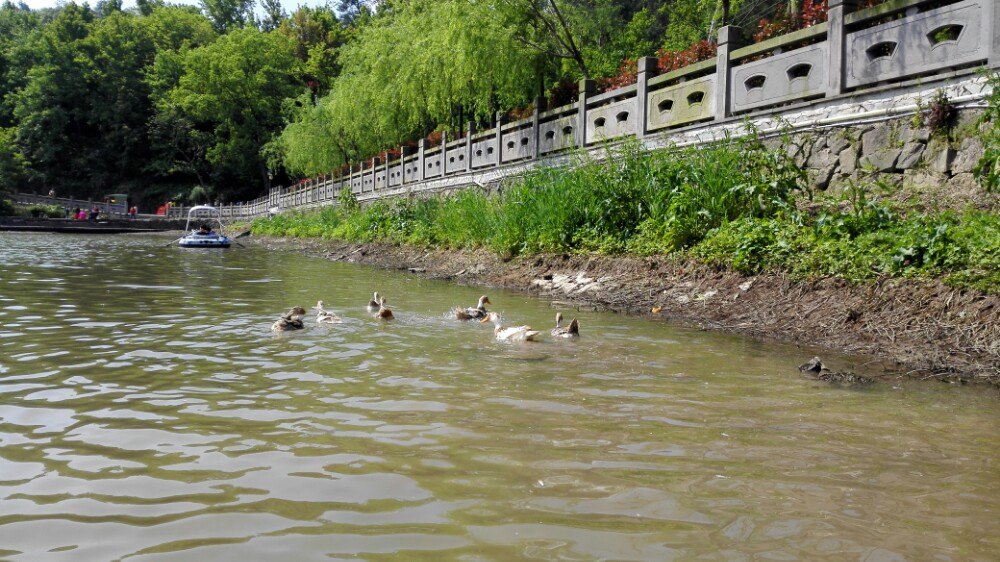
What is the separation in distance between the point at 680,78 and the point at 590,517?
38.7ft

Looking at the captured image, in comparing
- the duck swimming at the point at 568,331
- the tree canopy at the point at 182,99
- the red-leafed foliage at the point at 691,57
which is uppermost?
the tree canopy at the point at 182,99

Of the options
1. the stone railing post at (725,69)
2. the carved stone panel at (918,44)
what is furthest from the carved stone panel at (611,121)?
the carved stone panel at (918,44)

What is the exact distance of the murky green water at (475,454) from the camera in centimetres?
303

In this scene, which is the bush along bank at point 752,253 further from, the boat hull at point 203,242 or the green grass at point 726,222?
the boat hull at point 203,242

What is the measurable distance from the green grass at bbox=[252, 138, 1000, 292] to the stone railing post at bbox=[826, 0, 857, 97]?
1242 millimetres

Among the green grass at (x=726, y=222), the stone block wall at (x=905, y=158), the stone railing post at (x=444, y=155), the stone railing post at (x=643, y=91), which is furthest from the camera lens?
the stone railing post at (x=444, y=155)

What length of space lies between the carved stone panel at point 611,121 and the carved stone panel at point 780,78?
2770 millimetres

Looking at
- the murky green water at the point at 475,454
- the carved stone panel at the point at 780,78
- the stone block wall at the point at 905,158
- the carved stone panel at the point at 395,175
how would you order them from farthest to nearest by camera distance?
1. the carved stone panel at the point at 395,175
2. the carved stone panel at the point at 780,78
3. the stone block wall at the point at 905,158
4. the murky green water at the point at 475,454

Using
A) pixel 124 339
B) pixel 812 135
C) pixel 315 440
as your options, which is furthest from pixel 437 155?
pixel 315 440

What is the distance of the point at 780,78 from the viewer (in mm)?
11570

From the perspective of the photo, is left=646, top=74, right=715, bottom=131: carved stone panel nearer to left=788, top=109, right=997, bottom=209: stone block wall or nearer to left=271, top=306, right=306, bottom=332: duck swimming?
left=788, top=109, right=997, bottom=209: stone block wall

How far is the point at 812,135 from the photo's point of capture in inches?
432

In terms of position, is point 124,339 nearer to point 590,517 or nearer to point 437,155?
point 590,517

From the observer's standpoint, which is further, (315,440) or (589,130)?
(589,130)
